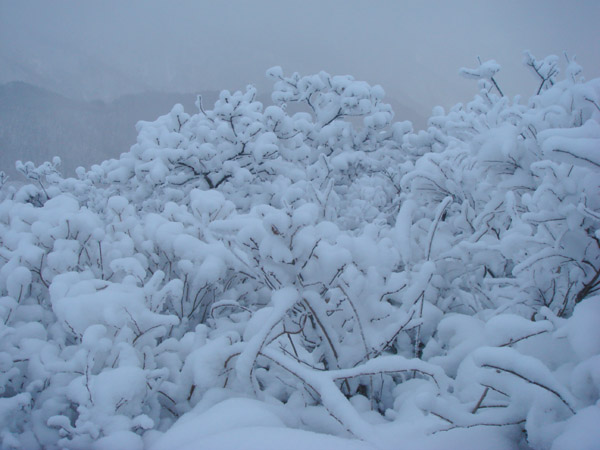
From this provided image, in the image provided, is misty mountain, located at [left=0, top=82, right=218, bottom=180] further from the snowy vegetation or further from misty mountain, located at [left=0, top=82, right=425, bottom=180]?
the snowy vegetation

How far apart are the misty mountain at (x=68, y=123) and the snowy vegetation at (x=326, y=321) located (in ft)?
161

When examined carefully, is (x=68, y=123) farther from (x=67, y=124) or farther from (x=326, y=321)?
(x=326, y=321)

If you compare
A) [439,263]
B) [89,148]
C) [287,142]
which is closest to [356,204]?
[287,142]

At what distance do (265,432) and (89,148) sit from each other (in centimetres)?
6970

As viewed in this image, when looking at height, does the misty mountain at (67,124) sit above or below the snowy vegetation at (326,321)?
above

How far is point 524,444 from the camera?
36.3 inches

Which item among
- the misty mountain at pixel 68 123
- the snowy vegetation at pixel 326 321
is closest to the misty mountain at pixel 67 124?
the misty mountain at pixel 68 123

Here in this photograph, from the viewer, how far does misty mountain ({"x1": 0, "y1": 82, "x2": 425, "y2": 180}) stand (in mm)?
53062

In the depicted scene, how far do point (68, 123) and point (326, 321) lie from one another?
7911 cm

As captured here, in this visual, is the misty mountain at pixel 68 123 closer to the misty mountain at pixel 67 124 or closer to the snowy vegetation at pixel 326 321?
the misty mountain at pixel 67 124

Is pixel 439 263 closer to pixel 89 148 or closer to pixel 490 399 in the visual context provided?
pixel 490 399

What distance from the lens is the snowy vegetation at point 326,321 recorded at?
944 millimetres

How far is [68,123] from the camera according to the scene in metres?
63.9

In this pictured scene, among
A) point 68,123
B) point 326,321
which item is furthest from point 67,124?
point 326,321
